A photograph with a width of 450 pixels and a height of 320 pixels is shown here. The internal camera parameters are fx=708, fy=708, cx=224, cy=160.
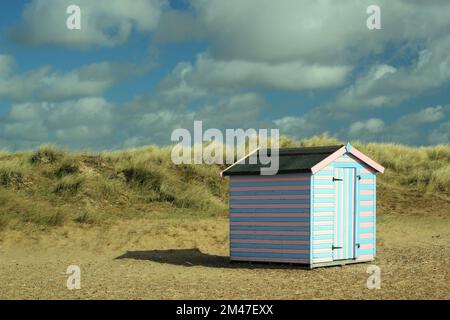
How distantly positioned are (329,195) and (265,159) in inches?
70.4

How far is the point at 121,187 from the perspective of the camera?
86.0 feet

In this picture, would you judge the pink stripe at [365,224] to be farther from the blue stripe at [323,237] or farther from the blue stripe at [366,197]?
the blue stripe at [323,237]

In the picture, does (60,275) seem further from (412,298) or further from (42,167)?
(42,167)

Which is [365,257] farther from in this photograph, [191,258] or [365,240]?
[191,258]

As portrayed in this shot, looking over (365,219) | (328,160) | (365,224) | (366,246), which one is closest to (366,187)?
(365,219)

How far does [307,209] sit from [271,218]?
97 centimetres

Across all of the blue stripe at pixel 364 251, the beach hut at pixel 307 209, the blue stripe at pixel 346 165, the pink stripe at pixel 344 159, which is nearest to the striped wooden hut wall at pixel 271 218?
the beach hut at pixel 307 209

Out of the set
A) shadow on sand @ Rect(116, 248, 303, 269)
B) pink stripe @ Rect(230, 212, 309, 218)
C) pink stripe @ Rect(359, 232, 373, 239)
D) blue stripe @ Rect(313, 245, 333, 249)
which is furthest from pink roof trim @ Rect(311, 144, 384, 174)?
shadow on sand @ Rect(116, 248, 303, 269)

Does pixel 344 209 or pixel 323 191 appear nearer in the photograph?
pixel 323 191

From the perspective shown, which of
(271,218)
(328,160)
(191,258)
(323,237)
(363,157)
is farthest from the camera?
(191,258)

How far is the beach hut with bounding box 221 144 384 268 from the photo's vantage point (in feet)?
49.6

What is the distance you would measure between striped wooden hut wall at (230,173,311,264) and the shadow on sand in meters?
0.16
